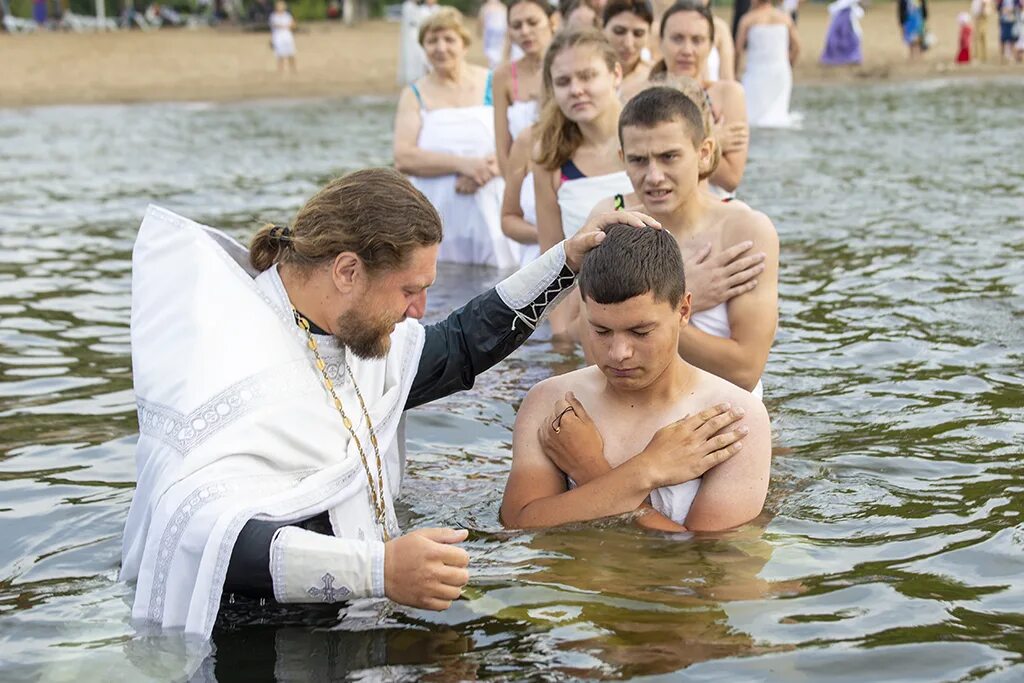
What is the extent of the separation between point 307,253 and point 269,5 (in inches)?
1892

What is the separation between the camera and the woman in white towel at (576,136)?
7777mm

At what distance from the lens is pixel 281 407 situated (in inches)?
191

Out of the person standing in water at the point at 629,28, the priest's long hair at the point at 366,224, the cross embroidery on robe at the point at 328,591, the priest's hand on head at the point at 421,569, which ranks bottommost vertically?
the cross embroidery on robe at the point at 328,591

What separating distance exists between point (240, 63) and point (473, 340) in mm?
35317

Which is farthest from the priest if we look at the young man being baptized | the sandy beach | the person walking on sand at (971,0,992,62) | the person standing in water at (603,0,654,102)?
the person walking on sand at (971,0,992,62)

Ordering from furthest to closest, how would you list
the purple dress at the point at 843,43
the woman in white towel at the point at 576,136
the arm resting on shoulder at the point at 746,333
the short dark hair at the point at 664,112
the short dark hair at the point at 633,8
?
the purple dress at the point at 843,43, the short dark hair at the point at 633,8, the woman in white towel at the point at 576,136, the arm resting on shoulder at the point at 746,333, the short dark hair at the point at 664,112

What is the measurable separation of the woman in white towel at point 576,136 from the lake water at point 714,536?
3.12ft

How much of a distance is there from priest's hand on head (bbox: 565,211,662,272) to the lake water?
96cm

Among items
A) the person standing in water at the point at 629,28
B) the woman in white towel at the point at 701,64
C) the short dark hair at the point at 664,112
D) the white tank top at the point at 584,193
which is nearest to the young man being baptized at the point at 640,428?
the short dark hair at the point at 664,112

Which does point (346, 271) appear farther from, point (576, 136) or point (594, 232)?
point (576, 136)

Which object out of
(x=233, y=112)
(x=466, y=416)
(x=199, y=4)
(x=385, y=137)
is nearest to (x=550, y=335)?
(x=466, y=416)

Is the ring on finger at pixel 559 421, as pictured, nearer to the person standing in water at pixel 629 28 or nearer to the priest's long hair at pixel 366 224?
the priest's long hair at pixel 366 224

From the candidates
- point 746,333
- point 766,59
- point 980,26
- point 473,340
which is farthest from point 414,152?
point 980,26

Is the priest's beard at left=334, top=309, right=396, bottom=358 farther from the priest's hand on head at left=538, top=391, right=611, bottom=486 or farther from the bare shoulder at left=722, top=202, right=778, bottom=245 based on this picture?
the bare shoulder at left=722, top=202, right=778, bottom=245
